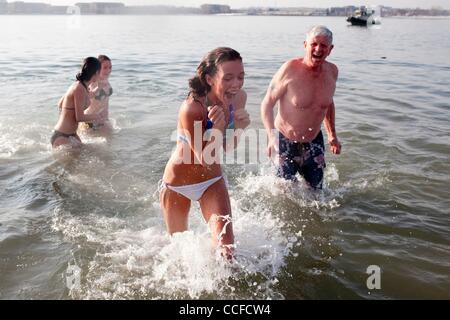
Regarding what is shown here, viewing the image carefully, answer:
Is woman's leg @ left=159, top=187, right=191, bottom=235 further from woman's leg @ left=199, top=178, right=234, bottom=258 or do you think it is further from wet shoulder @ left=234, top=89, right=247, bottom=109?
wet shoulder @ left=234, top=89, right=247, bottom=109

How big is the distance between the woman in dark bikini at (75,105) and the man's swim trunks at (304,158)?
11.5ft

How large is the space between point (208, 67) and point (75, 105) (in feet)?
14.8

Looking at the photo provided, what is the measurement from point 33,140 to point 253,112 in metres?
5.57

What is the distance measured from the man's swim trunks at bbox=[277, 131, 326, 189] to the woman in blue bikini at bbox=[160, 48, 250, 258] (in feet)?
6.45

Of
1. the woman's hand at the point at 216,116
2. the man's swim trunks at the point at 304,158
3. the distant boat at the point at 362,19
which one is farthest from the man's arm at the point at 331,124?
the distant boat at the point at 362,19

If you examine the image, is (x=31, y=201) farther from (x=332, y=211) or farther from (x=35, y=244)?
(x=332, y=211)

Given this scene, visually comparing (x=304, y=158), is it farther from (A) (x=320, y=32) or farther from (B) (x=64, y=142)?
(B) (x=64, y=142)

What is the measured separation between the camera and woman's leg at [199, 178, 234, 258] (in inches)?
146

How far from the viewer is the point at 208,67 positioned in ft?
10.9

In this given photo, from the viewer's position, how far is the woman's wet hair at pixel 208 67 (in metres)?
3.25

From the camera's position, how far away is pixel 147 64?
20.6 metres

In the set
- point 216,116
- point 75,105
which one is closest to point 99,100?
point 75,105

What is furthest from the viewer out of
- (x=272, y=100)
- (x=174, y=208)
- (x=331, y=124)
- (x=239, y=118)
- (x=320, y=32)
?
(x=331, y=124)

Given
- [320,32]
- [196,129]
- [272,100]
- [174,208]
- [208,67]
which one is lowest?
[174,208]
